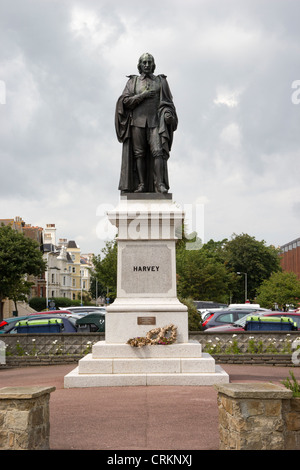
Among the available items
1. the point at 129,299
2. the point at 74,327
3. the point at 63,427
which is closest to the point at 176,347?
the point at 129,299

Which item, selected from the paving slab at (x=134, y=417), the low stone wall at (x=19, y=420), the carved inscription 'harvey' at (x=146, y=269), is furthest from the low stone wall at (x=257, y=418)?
the carved inscription 'harvey' at (x=146, y=269)

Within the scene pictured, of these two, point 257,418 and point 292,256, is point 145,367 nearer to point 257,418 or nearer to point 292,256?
point 257,418

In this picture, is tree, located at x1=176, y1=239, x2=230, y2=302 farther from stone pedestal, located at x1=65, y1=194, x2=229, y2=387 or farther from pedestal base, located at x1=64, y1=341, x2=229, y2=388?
pedestal base, located at x1=64, y1=341, x2=229, y2=388

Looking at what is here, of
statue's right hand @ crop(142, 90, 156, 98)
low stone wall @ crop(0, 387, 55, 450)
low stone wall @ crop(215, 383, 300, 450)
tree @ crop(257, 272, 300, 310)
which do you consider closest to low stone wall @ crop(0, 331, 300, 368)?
statue's right hand @ crop(142, 90, 156, 98)

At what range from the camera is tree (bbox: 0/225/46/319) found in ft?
156

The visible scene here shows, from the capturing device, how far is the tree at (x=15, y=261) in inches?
1875

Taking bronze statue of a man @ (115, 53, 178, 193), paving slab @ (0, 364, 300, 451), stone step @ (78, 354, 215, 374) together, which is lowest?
paving slab @ (0, 364, 300, 451)

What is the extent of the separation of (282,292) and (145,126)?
5199 centimetres

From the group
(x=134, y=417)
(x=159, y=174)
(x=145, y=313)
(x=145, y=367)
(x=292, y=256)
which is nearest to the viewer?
(x=134, y=417)

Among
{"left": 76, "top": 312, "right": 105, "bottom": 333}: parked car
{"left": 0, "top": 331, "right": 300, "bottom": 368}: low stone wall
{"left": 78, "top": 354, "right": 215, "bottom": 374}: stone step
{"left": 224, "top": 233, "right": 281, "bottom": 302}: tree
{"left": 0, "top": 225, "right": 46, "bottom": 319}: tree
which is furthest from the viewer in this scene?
{"left": 224, "top": 233, "right": 281, "bottom": 302}: tree

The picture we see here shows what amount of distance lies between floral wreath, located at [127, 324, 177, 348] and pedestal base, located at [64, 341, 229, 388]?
0.33ft

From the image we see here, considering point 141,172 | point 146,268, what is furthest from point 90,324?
point 146,268

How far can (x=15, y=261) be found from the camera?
48219 mm

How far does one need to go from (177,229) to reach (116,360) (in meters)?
2.92
